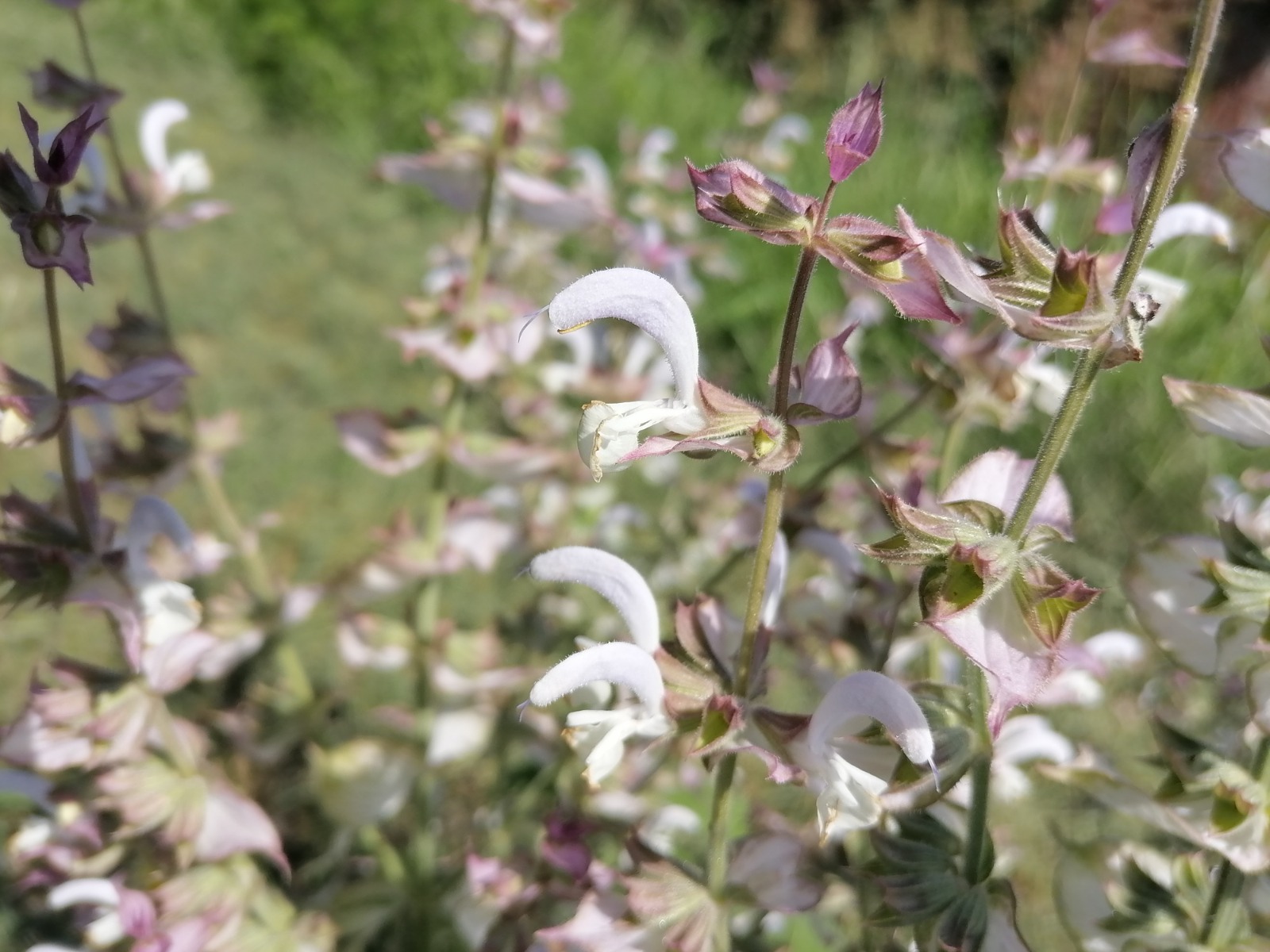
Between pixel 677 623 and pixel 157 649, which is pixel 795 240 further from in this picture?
pixel 157 649

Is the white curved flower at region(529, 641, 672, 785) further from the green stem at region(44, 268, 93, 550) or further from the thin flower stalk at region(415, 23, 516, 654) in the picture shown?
the thin flower stalk at region(415, 23, 516, 654)

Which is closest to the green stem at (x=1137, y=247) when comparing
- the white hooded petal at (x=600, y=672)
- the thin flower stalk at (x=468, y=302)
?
the white hooded petal at (x=600, y=672)

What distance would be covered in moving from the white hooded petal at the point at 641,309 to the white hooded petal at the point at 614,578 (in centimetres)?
14

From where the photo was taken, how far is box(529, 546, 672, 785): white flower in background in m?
0.59

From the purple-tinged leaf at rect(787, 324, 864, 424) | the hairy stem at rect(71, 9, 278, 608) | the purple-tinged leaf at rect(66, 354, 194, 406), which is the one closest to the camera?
the purple-tinged leaf at rect(787, 324, 864, 424)

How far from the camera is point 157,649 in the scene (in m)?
0.82

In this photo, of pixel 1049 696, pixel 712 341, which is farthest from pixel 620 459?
pixel 712 341

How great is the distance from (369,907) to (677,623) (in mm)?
646

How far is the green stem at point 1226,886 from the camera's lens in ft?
2.18

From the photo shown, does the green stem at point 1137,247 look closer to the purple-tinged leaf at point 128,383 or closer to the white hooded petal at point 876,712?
the white hooded petal at point 876,712

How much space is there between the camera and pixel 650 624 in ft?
2.14

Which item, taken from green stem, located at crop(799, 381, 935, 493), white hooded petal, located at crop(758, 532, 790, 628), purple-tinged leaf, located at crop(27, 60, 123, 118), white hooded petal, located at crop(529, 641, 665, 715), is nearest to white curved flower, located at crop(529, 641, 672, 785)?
white hooded petal, located at crop(529, 641, 665, 715)

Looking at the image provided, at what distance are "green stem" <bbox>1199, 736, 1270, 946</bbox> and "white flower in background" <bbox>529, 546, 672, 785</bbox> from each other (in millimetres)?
398

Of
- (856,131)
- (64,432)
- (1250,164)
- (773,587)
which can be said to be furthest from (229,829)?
(1250,164)
